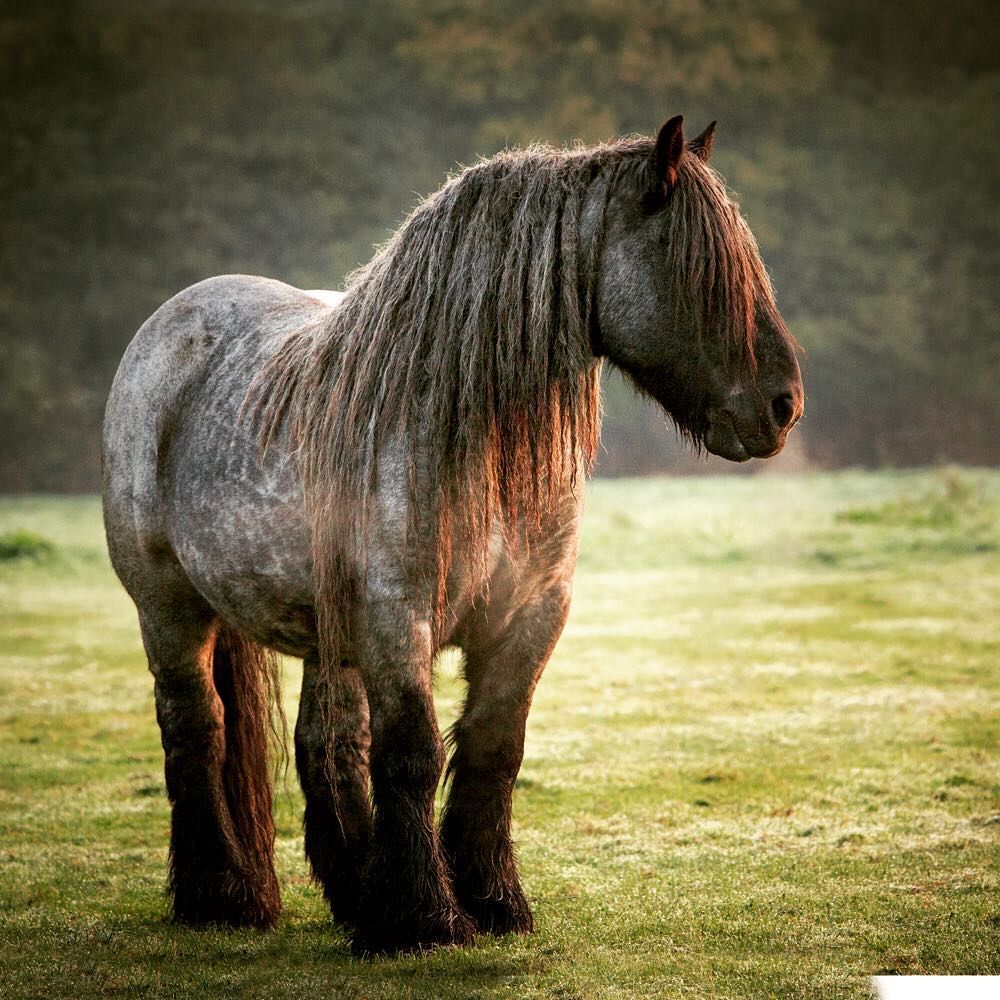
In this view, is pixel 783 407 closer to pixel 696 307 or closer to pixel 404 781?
pixel 696 307

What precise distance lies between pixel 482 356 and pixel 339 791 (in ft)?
5.07

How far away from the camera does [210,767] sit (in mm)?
4004

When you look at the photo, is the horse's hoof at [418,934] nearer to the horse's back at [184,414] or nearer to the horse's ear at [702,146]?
the horse's back at [184,414]

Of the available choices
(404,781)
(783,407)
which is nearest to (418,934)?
(404,781)

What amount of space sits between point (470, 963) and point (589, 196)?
198 cm

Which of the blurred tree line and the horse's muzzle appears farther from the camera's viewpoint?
the blurred tree line

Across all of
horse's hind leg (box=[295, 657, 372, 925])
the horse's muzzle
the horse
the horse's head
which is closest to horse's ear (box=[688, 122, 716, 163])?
the horse

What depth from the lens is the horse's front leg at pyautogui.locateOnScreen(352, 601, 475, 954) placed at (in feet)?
10.3

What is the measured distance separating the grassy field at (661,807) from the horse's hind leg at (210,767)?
0.12m

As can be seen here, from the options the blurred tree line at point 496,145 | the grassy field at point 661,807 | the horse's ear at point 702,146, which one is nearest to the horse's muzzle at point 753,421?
the horse's ear at point 702,146

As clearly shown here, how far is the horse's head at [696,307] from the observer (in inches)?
115

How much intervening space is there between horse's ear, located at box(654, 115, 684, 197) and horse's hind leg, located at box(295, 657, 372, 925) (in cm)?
169

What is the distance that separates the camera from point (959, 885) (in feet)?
13.5

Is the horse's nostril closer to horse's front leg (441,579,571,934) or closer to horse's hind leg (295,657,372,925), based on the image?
horse's front leg (441,579,571,934)
